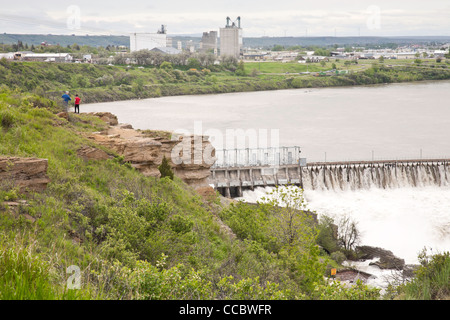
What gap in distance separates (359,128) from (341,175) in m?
15.9

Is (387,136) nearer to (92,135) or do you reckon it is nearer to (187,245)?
(92,135)

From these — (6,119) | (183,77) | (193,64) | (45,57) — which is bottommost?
(6,119)

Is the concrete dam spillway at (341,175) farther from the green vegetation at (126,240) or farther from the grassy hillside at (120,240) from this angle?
the grassy hillside at (120,240)

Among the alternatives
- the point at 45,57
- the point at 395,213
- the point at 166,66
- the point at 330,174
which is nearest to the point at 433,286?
the point at 395,213

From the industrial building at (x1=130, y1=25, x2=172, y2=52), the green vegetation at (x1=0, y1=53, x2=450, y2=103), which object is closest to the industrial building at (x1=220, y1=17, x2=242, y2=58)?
the industrial building at (x1=130, y1=25, x2=172, y2=52)

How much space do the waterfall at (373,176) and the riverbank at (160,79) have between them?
38545mm

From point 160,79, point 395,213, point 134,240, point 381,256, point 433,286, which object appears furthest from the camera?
point 160,79

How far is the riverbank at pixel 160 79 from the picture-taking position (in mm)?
64875

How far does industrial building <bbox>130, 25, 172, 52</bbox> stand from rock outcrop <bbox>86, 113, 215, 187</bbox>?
117m

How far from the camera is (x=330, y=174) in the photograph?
31.6 metres

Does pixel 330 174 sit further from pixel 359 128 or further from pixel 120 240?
pixel 120 240

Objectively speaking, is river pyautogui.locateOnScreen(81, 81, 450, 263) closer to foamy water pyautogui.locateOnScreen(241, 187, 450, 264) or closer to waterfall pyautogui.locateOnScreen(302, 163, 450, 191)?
foamy water pyautogui.locateOnScreen(241, 187, 450, 264)

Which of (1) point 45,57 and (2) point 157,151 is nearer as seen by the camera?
(2) point 157,151

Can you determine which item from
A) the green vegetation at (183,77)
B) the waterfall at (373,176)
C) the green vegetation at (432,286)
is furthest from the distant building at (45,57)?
the green vegetation at (432,286)
